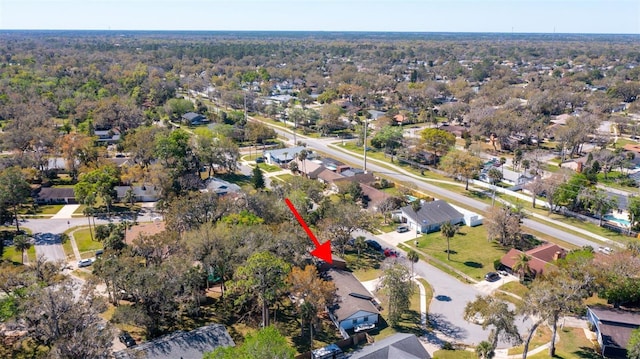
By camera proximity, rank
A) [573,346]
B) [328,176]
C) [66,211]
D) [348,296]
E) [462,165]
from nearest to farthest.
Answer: [573,346]
[348,296]
[66,211]
[462,165]
[328,176]

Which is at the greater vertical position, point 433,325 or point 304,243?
point 304,243

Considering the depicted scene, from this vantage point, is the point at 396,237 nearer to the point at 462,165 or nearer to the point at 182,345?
the point at 462,165

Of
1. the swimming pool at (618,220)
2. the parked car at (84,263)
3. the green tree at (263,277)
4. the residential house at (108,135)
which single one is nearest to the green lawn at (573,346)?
the green tree at (263,277)

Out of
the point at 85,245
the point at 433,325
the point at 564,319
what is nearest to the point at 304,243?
the point at 433,325

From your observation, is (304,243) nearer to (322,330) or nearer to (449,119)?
(322,330)

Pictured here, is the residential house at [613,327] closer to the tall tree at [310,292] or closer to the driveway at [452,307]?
the driveway at [452,307]

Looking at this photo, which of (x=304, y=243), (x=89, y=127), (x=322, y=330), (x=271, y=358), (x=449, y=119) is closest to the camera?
(x=271, y=358)

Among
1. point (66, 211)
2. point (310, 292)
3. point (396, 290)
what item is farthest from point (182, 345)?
point (66, 211)
